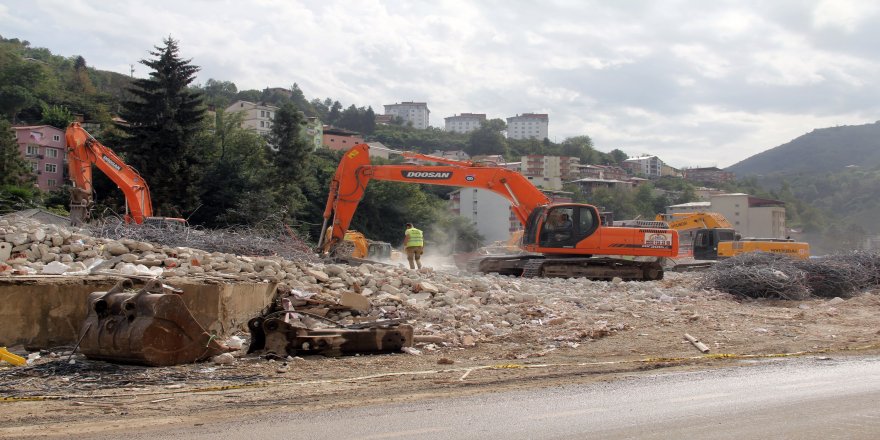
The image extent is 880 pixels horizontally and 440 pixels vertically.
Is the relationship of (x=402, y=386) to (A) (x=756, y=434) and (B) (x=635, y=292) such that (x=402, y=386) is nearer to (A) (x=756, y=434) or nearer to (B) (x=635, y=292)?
(A) (x=756, y=434)

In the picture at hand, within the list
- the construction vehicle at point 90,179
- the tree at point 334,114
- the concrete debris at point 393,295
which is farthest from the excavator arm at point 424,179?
the tree at point 334,114

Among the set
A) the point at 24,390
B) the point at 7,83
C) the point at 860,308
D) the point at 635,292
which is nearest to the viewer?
the point at 24,390

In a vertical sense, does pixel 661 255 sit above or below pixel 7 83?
below

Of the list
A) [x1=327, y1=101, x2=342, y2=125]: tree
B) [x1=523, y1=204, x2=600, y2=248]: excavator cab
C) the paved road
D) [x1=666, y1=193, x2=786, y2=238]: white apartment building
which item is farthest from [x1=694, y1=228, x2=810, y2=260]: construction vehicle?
[x1=327, y1=101, x2=342, y2=125]: tree

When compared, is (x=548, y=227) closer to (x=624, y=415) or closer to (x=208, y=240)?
(x=208, y=240)

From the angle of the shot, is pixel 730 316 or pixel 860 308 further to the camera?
pixel 860 308

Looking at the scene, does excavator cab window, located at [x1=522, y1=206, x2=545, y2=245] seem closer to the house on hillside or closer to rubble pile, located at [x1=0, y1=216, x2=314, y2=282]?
rubble pile, located at [x1=0, y1=216, x2=314, y2=282]

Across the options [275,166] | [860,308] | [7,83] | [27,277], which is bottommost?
[860,308]

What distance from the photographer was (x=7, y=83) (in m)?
84.4

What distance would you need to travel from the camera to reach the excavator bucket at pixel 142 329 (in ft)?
26.7

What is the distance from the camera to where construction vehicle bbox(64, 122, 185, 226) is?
20.0 metres

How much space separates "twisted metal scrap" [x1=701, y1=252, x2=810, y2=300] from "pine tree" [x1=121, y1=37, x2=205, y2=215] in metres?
28.8

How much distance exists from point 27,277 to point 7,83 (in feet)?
285

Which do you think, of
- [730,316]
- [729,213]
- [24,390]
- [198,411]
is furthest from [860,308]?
[729,213]
